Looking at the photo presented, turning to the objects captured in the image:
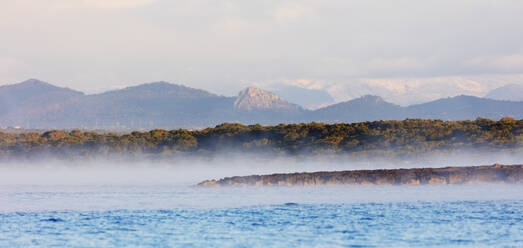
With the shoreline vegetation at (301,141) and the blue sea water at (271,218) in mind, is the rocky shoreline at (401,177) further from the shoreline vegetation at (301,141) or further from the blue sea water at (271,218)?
the shoreline vegetation at (301,141)

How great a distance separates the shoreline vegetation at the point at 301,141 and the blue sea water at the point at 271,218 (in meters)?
29.3

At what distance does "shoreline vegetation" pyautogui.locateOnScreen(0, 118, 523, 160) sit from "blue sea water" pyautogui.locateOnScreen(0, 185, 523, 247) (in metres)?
29.3

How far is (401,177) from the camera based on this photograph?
46.3 meters

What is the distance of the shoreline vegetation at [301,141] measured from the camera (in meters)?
70.8

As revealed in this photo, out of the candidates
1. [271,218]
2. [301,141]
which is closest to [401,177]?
[271,218]

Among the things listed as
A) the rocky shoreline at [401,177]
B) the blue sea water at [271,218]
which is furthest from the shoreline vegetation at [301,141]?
the blue sea water at [271,218]

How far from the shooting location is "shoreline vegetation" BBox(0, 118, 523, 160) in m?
70.8

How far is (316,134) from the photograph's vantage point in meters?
81.1

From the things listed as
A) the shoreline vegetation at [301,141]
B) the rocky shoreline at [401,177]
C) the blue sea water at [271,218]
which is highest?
the shoreline vegetation at [301,141]

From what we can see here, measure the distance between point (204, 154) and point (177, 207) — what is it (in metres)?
45.0

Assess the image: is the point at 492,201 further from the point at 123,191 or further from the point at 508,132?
the point at 508,132

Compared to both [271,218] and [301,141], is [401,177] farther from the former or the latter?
[301,141]

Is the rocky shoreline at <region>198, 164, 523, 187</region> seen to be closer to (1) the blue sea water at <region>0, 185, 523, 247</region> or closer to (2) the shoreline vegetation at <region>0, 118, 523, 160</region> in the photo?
(1) the blue sea water at <region>0, 185, 523, 247</region>

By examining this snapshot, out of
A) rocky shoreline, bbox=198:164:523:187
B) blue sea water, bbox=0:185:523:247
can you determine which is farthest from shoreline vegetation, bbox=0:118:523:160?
blue sea water, bbox=0:185:523:247
